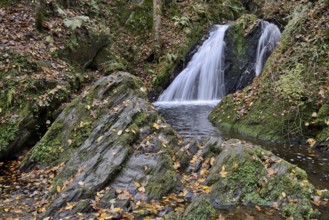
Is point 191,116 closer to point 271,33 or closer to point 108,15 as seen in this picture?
point 271,33

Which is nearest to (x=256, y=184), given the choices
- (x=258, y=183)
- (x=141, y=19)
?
(x=258, y=183)

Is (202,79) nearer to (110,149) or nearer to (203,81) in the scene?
(203,81)

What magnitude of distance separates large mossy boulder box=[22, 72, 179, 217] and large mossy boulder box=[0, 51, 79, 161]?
1086 millimetres

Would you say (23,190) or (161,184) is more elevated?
(161,184)

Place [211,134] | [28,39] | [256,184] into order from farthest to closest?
[28,39] < [211,134] < [256,184]

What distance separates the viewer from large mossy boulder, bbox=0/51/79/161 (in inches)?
332

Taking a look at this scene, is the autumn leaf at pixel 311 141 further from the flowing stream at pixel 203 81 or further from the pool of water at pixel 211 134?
the flowing stream at pixel 203 81

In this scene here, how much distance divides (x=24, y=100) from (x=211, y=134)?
17.2 feet

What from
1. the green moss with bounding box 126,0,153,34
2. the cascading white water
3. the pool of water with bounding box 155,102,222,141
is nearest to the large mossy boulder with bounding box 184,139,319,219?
the pool of water with bounding box 155,102,222,141

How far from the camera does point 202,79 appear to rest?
1650 centimetres

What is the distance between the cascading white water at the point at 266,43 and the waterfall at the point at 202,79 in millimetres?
1761

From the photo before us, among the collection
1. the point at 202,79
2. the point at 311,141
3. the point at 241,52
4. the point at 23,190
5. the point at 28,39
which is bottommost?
the point at 23,190

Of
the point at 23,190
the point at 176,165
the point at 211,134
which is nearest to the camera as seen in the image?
the point at 176,165

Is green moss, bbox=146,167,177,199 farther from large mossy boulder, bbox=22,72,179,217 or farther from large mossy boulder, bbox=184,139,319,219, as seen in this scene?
large mossy boulder, bbox=184,139,319,219
